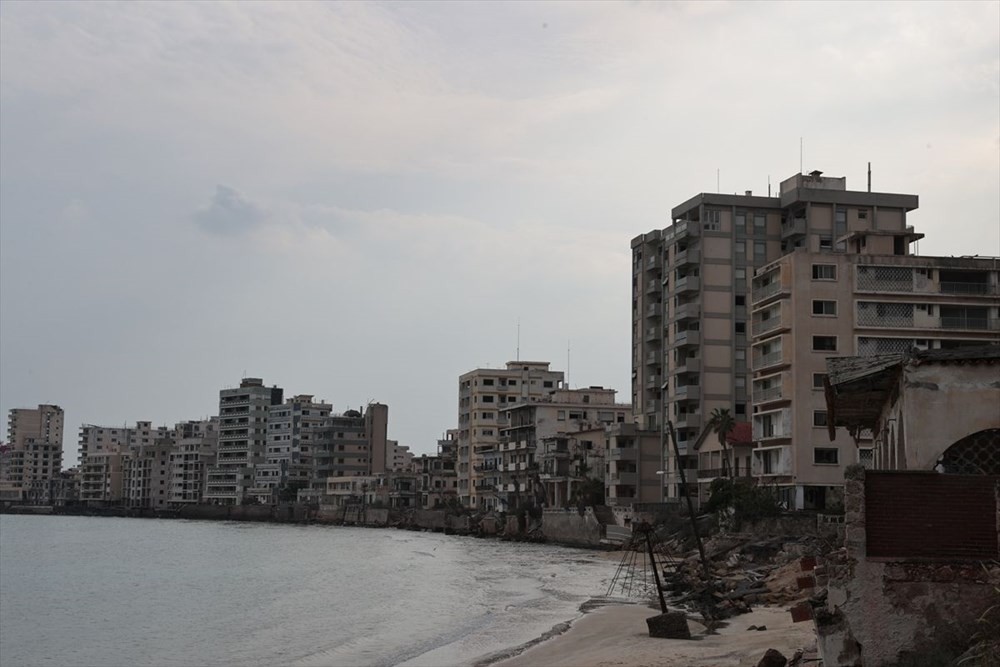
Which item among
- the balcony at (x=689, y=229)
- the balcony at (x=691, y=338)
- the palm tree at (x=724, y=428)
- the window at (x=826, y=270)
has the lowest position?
the palm tree at (x=724, y=428)

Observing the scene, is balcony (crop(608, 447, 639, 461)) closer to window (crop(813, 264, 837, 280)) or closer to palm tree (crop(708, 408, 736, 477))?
palm tree (crop(708, 408, 736, 477))

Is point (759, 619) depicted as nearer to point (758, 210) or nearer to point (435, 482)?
point (758, 210)

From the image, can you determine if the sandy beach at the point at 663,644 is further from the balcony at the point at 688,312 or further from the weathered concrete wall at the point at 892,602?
the balcony at the point at 688,312

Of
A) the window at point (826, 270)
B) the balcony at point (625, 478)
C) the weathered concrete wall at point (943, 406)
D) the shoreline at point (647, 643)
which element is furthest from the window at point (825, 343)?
the weathered concrete wall at point (943, 406)

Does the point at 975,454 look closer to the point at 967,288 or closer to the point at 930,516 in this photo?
the point at 930,516

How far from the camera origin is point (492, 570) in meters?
85.2

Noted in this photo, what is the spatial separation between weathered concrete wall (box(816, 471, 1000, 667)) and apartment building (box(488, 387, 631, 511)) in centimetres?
11201

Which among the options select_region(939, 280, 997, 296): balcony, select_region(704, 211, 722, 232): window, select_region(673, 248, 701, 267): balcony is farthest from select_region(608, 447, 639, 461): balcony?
select_region(939, 280, 997, 296): balcony

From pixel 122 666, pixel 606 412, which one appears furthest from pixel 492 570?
pixel 606 412

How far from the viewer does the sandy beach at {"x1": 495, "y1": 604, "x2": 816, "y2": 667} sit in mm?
28672

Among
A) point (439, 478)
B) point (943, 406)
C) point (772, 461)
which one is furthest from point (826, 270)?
point (439, 478)

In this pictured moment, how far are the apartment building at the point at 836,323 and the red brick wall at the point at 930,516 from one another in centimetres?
5958

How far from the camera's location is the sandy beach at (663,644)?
28.7 metres

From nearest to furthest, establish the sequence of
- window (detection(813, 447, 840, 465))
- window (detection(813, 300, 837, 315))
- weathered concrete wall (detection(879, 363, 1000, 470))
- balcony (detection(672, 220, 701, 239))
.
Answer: weathered concrete wall (detection(879, 363, 1000, 470)) < window (detection(813, 447, 840, 465)) < window (detection(813, 300, 837, 315)) < balcony (detection(672, 220, 701, 239))
